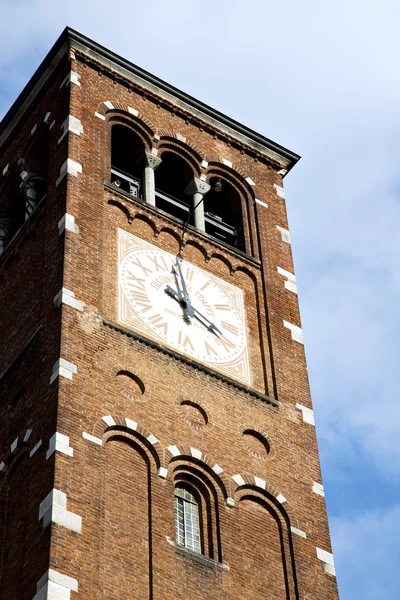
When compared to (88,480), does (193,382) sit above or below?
above

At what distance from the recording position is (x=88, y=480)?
88.3 ft

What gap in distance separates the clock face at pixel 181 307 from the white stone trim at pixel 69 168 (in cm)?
174

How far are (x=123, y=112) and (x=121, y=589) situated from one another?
14.7 m

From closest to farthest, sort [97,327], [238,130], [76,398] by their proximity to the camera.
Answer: [76,398] → [97,327] → [238,130]

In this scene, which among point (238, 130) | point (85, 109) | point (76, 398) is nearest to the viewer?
point (76, 398)

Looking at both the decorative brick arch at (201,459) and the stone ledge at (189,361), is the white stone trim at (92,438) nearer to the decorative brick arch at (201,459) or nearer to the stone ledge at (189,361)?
the decorative brick arch at (201,459)

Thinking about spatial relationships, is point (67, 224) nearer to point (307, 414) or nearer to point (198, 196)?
point (198, 196)

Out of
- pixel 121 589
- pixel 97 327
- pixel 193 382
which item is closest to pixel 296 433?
pixel 193 382

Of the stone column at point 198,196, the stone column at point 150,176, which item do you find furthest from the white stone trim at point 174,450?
the stone column at point 198,196

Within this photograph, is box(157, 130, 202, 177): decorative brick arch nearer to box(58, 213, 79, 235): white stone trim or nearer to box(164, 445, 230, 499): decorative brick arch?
box(58, 213, 79, 235): white stone trim

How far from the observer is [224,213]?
37906 mm

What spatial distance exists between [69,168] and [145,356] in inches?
212

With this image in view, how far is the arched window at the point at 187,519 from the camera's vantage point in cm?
2792

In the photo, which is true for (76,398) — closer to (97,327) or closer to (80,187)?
(97,327)
